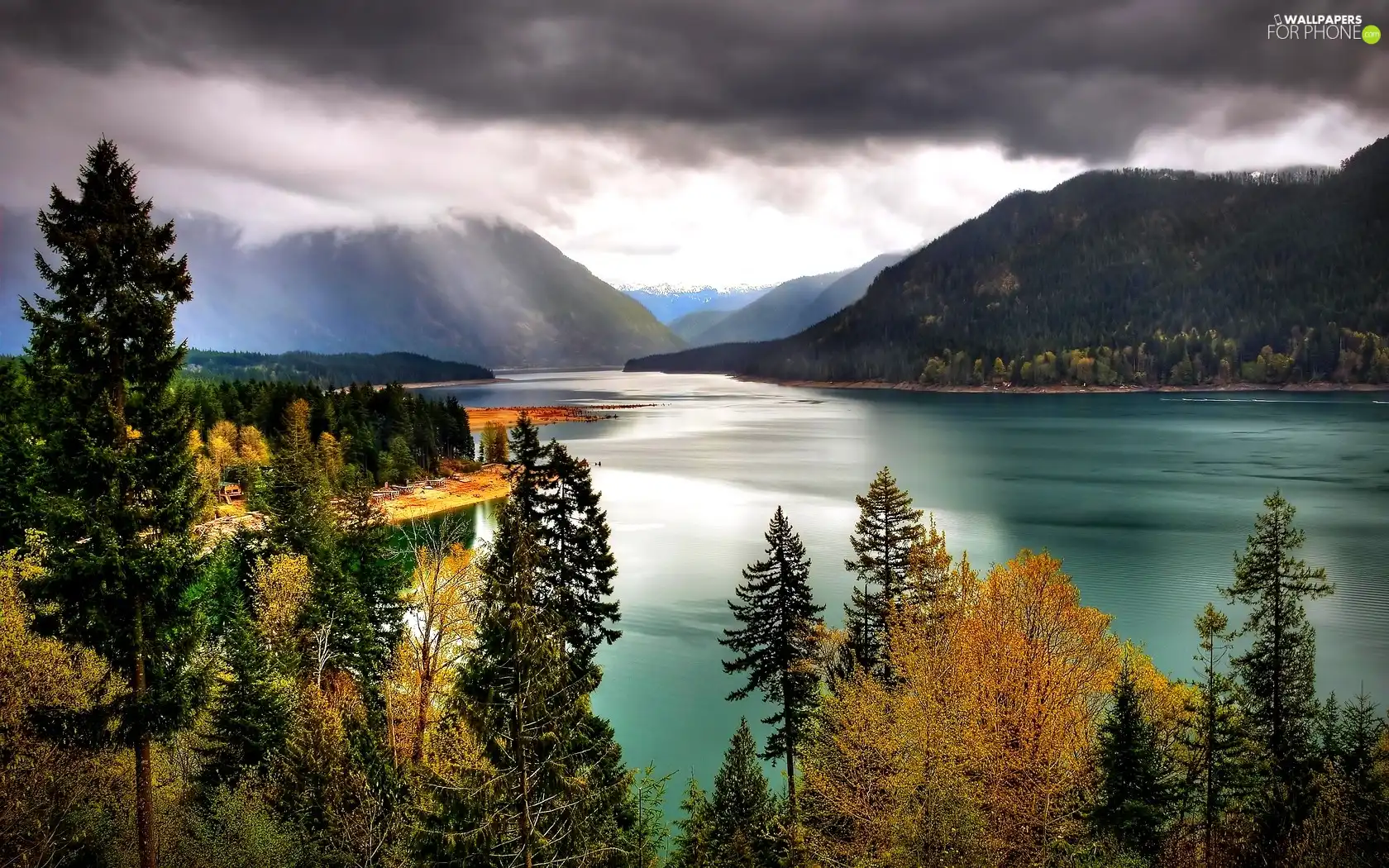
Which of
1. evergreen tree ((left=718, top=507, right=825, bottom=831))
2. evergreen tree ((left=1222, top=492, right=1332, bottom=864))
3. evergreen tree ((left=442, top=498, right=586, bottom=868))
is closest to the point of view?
evergreen tree ((left=442, top=498, right=586, bottom=868))

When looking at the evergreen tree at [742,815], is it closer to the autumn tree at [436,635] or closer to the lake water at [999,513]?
the lake water at [999,513]

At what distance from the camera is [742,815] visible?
68.6 feet

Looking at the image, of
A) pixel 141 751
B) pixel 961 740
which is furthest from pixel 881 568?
pixel 141 751

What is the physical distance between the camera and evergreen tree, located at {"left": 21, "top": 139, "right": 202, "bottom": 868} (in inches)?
465

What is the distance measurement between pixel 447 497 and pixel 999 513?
51390mm

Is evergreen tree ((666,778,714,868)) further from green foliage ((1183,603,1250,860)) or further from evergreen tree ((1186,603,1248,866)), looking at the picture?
green foliage ((1183,603,1250,860))

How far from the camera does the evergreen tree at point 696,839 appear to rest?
19.5m

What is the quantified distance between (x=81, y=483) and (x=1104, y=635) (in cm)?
3219

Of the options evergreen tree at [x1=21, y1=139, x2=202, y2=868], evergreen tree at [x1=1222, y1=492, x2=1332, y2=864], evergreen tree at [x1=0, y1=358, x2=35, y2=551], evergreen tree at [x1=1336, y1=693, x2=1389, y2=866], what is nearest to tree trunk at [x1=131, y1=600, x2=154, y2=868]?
evergreen tree at [x1=21, y1=139, x2=202, y2=868]

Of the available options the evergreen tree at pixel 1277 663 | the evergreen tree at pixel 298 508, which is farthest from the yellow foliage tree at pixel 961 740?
the evergreen tree at pixel 298 508

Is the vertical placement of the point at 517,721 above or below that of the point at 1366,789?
above

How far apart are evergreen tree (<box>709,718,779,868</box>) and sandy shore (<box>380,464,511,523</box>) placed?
48837mm

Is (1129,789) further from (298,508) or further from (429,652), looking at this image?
(298,508)

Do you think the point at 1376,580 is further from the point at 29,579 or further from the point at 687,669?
the point at 29,579
